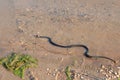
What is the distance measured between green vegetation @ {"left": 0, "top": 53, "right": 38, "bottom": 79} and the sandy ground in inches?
4.1

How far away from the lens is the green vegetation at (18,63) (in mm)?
5426

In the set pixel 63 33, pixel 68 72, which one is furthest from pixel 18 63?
pixel 63 33

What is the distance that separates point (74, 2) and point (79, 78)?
3697 mm

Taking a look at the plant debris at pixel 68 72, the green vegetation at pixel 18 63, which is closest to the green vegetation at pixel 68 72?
the plant debris at pixel 68 72

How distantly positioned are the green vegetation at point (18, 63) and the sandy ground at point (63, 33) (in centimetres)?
10

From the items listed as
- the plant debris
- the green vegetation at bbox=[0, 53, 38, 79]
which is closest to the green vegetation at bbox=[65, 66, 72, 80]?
the plant debris

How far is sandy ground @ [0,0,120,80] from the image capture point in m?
5.52

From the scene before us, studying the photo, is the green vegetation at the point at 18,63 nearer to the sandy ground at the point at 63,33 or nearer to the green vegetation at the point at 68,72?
the sandy ground at the point at 63,33

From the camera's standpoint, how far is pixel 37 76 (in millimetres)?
5348

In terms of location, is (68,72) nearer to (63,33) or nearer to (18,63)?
(18,63)

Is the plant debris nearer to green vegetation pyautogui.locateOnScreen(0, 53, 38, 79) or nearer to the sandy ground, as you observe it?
the sandy ground

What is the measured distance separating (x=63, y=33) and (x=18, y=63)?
1.72 m

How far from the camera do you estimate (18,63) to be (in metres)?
5.55

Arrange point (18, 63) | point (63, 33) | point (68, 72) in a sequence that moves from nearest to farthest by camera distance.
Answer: point (68, 72) < point (18, 63) < point (63, 33)
